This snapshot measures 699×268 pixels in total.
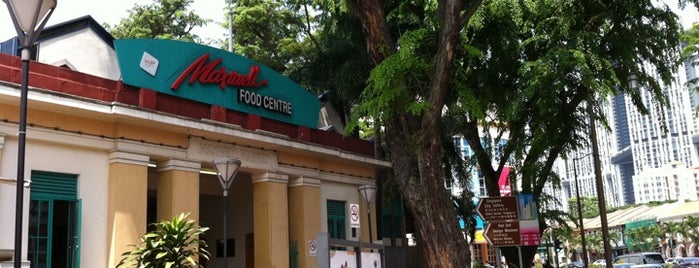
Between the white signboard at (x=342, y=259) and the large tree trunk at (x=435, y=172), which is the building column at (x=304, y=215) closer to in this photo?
the large tree trunk at (x=435, y=172)

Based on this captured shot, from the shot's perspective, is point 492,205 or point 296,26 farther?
point 296,26

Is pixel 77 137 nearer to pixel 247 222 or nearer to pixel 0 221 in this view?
pixel 0 221

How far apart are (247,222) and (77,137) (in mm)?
9170

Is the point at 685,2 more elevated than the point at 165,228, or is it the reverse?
the point at 685,2

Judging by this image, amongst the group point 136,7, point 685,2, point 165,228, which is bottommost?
point 165,228

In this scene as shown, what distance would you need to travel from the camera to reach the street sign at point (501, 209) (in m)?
15.2

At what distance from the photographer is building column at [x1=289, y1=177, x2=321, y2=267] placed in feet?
62.7

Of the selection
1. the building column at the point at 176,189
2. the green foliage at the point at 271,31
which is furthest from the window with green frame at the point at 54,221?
the green foliage at the point at 271,31

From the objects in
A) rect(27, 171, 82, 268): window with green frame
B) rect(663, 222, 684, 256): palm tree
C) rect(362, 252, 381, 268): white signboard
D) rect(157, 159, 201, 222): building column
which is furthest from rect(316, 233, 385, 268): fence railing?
rect(663, 222, 684, 256): palm tree

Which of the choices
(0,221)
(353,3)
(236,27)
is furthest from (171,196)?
(236,27)

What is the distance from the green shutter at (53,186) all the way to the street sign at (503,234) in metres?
9.45

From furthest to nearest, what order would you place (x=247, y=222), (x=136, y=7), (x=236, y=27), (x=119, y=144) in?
(x=136, y=7), (x=236, y=27), (x=247, y=222), (x=119, y=144)

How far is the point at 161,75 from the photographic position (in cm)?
1560

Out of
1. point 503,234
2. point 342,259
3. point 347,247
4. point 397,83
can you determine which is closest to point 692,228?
point 503,234
